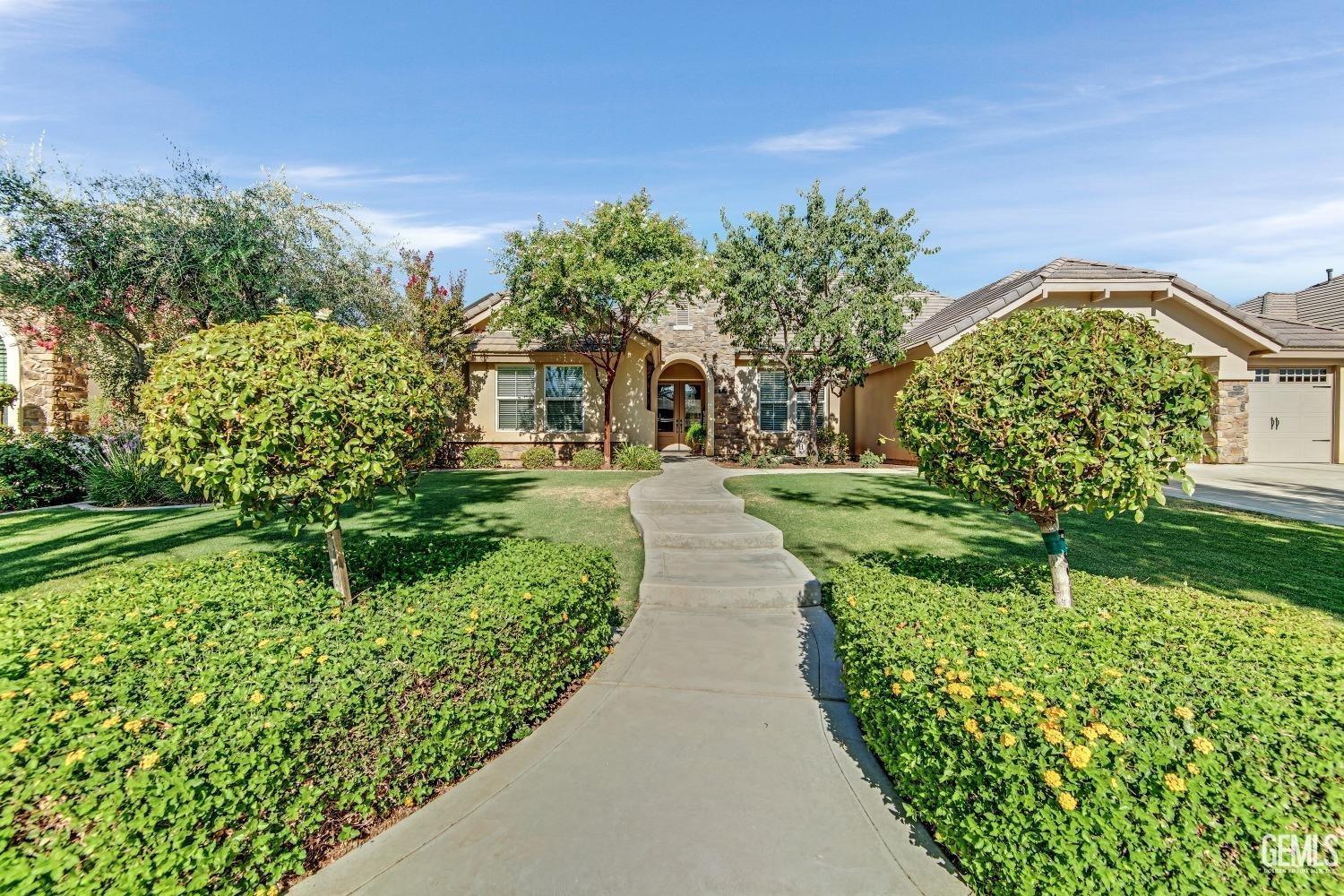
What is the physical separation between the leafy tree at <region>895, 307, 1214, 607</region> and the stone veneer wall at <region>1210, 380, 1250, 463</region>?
58.4 ft

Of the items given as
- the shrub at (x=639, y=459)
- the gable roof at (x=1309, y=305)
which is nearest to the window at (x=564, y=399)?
the shrub at (x=639, y=459)

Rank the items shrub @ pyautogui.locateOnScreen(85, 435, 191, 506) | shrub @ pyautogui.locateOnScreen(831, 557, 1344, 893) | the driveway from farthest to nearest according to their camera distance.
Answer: shrub @ pyautogui.locateOnScreen(85, 435, 191, 506) < the driveway < shrub @ pyautogui.locateOnScreen(831, 557, 1344, 893)

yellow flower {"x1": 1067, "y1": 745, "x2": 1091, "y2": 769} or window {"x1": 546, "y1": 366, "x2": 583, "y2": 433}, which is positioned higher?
window {"x1": 546, "y1": 366, "x2": 583, "y2": 433}

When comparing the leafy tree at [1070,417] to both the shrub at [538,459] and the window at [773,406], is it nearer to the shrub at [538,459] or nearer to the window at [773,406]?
the shrub at [538,459]

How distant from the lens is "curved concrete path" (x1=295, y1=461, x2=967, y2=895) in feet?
7.27

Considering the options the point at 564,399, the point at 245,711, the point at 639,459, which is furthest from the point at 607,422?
the point at 245,711

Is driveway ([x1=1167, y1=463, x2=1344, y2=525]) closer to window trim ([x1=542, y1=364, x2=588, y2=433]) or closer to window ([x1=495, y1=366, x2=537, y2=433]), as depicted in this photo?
window trim ([x1=542, y1=364, x2=588, y2=433])

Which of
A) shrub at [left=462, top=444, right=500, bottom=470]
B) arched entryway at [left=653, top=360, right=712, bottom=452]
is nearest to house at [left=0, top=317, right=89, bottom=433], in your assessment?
shrub at [left=462, top=444, right=500, bottom=470]

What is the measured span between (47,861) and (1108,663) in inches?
160

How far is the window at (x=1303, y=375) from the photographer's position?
16047 mm

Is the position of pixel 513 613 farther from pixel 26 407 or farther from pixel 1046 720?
pixel 26 407

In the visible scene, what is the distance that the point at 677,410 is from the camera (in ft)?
75.0

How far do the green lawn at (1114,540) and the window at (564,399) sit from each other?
23.6ft

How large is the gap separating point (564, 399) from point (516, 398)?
4.67ft
